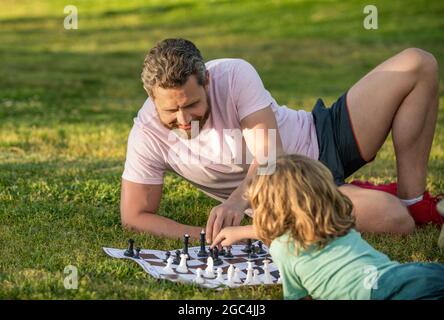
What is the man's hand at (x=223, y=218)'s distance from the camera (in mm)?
5316

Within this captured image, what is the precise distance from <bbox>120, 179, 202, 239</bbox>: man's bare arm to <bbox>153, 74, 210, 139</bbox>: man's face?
719 mm

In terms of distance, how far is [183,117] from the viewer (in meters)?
5.54

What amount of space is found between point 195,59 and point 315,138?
4.39 ft

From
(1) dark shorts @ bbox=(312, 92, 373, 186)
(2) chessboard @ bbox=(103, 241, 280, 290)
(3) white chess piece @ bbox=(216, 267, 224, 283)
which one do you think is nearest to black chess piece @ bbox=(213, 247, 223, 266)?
(2) chessboard @ bbox=(103, 241, 280, 290)

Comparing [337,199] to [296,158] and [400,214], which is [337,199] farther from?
[400,214]

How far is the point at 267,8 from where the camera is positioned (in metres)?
31.9

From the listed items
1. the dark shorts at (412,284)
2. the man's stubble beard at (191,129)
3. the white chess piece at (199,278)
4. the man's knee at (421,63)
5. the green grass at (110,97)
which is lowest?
the green grass at (110,97)

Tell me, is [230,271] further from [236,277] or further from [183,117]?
[183,117]

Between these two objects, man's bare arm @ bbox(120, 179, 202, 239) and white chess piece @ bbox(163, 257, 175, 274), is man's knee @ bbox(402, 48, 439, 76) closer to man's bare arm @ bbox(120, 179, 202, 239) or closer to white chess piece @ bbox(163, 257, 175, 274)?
man's bare arm @ bbox(120, 179, 202, 239)

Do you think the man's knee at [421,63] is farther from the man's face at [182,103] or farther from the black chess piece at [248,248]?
the black chess piece at [248,248]

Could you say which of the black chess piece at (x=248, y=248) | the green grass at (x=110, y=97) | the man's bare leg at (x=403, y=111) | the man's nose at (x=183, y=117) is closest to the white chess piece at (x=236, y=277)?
the green grass at (x=110, y=97)

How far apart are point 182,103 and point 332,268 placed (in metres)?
1.60
